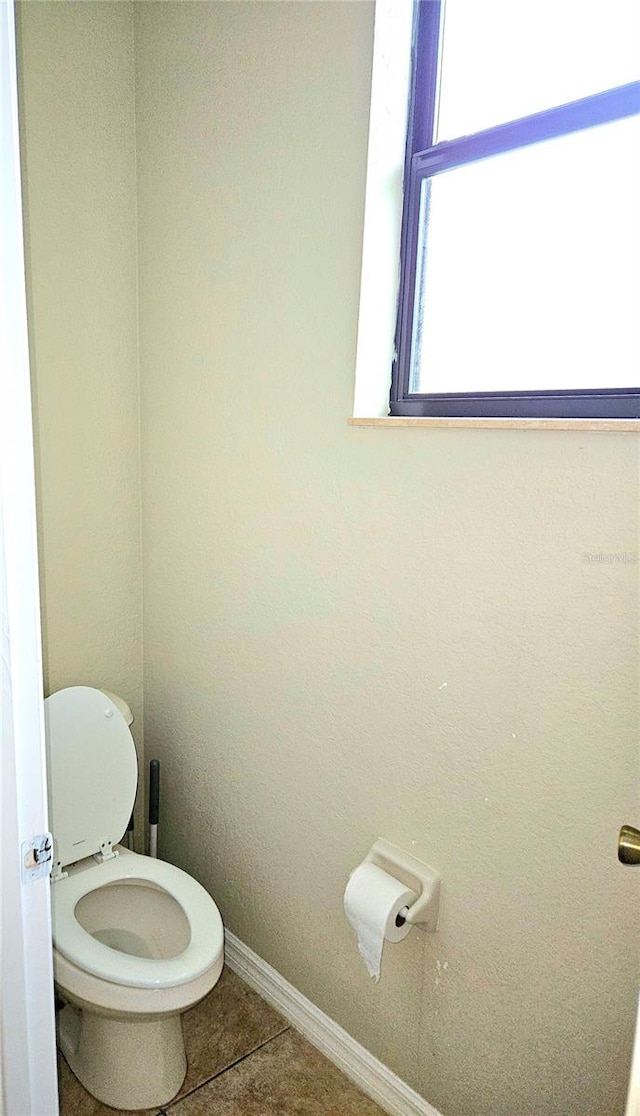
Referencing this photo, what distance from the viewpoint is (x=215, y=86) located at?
1.67m

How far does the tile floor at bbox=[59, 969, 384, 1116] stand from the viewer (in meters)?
1.52

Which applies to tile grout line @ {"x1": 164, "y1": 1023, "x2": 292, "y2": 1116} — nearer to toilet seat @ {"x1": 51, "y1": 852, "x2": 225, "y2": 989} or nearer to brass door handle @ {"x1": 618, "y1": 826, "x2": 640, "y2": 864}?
toilet seat @ {"x1": 51, "y1": 852, "x2": 225, "y2": 989}

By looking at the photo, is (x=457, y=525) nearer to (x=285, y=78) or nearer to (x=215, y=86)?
(x=285, y=78)

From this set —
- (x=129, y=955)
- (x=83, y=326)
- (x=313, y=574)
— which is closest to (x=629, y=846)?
(x=313, y=574)

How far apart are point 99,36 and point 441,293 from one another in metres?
1.18

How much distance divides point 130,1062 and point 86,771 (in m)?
0.62

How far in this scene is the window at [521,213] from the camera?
3.73 feet

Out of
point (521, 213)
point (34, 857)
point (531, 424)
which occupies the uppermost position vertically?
point (521, 213)

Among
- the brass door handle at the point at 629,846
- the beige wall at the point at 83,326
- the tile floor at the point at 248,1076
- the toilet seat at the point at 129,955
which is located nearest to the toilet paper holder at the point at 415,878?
the toilet seat at the point at 129,955

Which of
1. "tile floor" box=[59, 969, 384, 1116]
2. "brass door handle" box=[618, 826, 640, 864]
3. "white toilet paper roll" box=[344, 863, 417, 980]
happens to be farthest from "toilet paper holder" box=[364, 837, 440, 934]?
"brass door handle" box=[618, 826, 640, 864]

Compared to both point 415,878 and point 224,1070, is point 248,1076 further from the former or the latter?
point 415,878

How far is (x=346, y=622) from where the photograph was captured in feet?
4.91

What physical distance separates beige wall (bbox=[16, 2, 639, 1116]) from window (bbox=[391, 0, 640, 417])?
0.43 ft

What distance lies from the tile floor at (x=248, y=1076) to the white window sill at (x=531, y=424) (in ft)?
4.68
